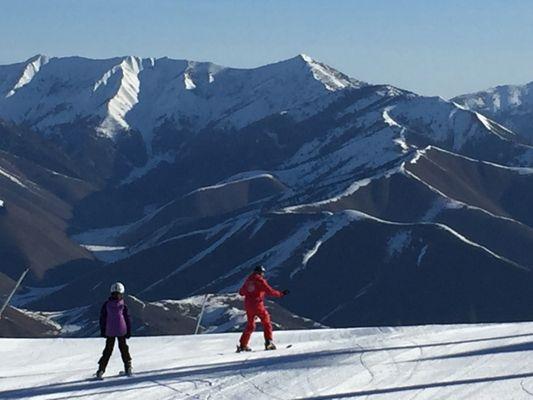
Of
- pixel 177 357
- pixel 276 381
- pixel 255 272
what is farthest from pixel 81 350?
pixel 276 381

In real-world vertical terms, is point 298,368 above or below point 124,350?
below

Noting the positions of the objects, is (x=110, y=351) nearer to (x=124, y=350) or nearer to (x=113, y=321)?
(x=124, y=350)

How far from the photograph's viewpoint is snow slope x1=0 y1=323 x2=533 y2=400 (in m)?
27.0

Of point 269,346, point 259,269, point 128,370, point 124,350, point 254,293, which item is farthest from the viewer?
point 269,346

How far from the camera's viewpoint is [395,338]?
36.5 metres

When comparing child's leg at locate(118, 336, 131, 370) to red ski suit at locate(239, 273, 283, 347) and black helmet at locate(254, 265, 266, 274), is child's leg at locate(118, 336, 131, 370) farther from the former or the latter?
black helmet at locate(254, 265, 266, 274)

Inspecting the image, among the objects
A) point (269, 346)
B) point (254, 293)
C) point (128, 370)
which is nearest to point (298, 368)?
point (254, 293)

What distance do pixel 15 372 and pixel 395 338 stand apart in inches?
431

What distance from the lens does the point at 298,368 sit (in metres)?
29.9

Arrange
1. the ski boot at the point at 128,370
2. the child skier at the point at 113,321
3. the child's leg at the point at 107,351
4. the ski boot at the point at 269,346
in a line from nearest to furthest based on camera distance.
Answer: the child skier at the point at 113,321 < the child's leg at the point at 107,351 < the ski boot at the point at 128,370 < the ski boot at the point at 269,346

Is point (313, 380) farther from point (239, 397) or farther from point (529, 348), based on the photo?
point (529, 348)

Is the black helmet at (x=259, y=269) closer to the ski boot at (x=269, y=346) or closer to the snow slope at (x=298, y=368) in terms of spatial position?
the snow slope at (x=298, y=368)

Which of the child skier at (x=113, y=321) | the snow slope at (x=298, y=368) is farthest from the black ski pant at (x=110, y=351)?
the snow slope at (x=298, y=368)

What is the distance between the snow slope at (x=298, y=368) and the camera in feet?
88.7
